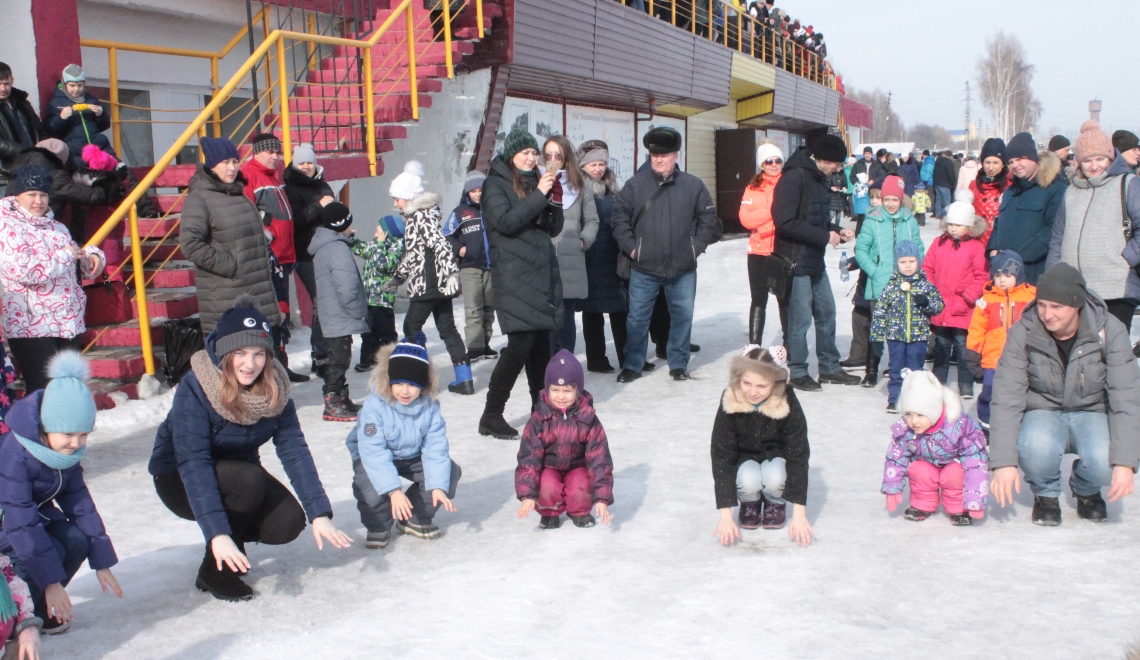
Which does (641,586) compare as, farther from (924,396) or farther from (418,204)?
A: (418,204)

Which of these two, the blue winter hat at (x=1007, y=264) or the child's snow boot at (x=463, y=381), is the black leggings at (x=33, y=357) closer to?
the child's snow boot at (x=463, y=381)

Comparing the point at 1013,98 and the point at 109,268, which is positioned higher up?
the point at 1013,98

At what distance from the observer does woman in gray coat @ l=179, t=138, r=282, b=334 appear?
589 cm

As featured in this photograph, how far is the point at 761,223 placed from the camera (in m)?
7.05

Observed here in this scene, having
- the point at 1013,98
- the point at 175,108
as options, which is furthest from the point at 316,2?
the point at 1013,98

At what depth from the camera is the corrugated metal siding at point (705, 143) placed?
20922mm

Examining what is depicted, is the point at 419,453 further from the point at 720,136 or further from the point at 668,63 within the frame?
the point at 720,136

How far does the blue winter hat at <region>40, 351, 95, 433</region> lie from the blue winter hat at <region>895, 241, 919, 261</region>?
4.78 m

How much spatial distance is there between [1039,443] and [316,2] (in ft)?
27.2

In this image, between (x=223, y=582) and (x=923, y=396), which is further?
(x=923, y=396)

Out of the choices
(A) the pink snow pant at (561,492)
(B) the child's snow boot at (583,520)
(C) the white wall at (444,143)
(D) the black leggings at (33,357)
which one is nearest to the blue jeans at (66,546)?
(A) the pink snow pant at (561,492)

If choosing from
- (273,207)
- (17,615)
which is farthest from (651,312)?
(17,615)

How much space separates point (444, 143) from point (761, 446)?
768 cm

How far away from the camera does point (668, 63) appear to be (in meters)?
16.4
